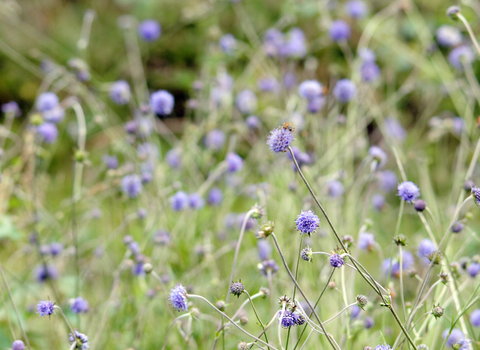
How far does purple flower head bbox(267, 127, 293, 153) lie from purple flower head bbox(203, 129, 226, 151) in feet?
3.80

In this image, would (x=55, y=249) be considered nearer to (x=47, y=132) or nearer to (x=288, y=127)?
(x=47, y=132)

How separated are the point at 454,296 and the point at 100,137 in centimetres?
291

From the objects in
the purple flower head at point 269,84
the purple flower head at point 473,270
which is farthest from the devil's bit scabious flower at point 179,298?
the purple flower head at point 269,84

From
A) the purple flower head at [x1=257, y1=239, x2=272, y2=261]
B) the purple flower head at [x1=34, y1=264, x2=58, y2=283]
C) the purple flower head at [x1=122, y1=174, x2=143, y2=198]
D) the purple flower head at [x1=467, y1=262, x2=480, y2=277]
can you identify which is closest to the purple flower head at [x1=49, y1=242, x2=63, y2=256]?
the purple flower head at [x1=34, y1=264, x2=58, y2=283]

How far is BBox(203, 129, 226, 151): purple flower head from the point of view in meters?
2.15

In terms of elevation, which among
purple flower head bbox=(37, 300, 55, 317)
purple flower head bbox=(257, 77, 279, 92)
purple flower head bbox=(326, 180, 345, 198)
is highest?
purple flower head bbox=(257, 77, 279, 92)

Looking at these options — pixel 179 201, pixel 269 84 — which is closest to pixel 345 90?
pixel 269 84

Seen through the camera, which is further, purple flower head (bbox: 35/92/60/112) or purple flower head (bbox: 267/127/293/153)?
purple flower head (bbox: 35/92/60/112)

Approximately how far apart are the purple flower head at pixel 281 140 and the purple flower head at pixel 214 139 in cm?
116

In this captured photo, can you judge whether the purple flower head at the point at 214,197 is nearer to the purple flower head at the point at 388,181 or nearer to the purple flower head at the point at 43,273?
the purple flower head at the point at 43,273

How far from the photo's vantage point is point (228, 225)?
Answer: 82.4 inches

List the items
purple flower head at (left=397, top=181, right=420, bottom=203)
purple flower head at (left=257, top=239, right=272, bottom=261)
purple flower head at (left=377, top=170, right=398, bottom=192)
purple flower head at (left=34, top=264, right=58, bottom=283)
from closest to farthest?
purple flower head at (left=397, top=181, right=420, bottom=203) < purple flower head at (left=257, top=239, right=272, bottom=261) < purple flower head at (left=34, top=264, right=58, bottom=283) < purple flower head at (left=377, top=170, right=398, bottom=192)

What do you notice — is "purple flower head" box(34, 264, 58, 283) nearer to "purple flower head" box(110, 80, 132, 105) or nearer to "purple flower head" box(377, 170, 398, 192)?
"purple flower head" box(110, 80, 132, 105)

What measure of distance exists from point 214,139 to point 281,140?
49.0 inches
